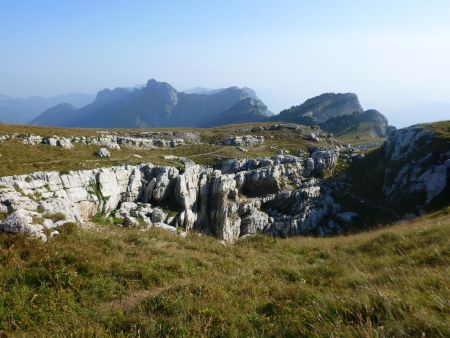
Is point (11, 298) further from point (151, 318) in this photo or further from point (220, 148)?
point (220, 148)

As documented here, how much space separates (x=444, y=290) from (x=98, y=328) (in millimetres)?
6568

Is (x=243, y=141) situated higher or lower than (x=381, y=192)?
higher

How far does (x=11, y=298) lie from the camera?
28.5 ft

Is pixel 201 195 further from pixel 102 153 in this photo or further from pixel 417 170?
pixel 417 170

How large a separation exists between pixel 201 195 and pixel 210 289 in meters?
41.3

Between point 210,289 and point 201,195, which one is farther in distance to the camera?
point 201,195

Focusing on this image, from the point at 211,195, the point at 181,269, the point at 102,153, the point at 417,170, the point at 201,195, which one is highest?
the point at 181,269

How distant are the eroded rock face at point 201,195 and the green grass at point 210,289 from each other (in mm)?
15591

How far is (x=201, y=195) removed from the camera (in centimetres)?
5028

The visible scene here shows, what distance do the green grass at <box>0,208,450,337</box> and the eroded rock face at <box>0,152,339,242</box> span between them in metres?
15.6

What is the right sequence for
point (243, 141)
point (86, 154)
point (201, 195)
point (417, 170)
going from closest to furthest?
point (201, 195), point (417, 170), point (86, 154), point (243, 141)

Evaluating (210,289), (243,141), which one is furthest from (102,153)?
(210,289)

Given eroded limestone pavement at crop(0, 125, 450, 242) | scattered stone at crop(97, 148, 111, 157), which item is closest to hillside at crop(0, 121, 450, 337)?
eroded limestone pavement at crop(0, 125, 450, 242)

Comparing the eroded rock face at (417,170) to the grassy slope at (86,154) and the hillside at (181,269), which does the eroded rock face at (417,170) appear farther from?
the grassy slope at (86,154)
